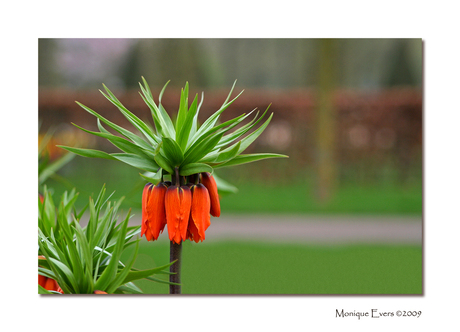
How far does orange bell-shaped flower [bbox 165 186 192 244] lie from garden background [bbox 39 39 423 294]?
2.16 ft

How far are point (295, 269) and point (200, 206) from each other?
1528mm

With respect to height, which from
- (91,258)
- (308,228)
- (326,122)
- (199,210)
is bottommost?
(308,228)

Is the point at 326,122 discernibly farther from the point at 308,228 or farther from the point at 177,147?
the point at 177,147

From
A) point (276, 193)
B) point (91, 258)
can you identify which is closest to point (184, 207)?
point (91, 258)

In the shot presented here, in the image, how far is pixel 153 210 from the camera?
90 cm

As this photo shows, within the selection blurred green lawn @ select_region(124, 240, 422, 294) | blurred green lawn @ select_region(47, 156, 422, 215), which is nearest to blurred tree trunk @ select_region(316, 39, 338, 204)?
blurred green lawn @ select_region(47, 156, 422, 215)

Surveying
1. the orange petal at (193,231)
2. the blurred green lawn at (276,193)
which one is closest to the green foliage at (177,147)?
the orange petal at (193,231)

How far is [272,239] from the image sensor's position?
3010 mm

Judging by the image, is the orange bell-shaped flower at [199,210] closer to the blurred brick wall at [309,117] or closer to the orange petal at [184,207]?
the orange petal at [184,207]

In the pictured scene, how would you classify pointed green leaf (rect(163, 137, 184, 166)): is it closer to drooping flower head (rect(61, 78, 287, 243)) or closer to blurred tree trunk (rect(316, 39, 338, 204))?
drooping flower head (rect(61, 78, 287, 243))

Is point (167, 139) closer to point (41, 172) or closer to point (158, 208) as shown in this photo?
point (158, 208)
